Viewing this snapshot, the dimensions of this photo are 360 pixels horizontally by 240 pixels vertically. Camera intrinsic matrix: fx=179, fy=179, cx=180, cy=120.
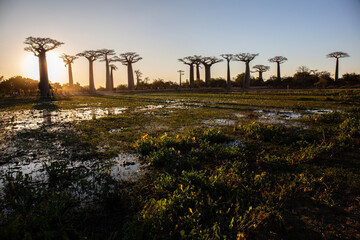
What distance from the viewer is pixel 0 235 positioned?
1517 millimetres

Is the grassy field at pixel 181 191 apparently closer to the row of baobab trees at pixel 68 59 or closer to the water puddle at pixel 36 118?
the water puddle at pixel 36 118

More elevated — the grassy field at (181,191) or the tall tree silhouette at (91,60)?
the tall tree silhouette at (91,60)

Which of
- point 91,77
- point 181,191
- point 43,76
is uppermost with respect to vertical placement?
point 91,77

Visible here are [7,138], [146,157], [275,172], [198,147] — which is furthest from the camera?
[7,138]

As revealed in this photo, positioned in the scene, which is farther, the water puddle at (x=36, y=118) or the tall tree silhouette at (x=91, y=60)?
the tall tree silhouette at (x=91, y=60)

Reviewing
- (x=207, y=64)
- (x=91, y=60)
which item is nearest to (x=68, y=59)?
(x=91, y=60)

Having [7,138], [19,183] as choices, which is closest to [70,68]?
[7,138]

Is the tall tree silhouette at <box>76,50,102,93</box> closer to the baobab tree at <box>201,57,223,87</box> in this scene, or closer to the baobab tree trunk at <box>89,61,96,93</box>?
the baobab tree trunk at <box>89,61,96,93</box>

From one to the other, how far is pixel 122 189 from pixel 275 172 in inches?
102

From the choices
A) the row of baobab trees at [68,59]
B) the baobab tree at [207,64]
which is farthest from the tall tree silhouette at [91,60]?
the baobab tree at [207,64]

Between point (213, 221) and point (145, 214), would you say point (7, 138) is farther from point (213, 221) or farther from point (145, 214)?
point (213, 221)

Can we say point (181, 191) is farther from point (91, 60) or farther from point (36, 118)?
point (91, 60)

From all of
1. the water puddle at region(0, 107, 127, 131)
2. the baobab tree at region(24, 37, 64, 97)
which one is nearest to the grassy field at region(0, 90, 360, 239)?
the water puddle at region(0, 107, 127, 131)

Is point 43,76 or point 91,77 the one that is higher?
point 91,77
